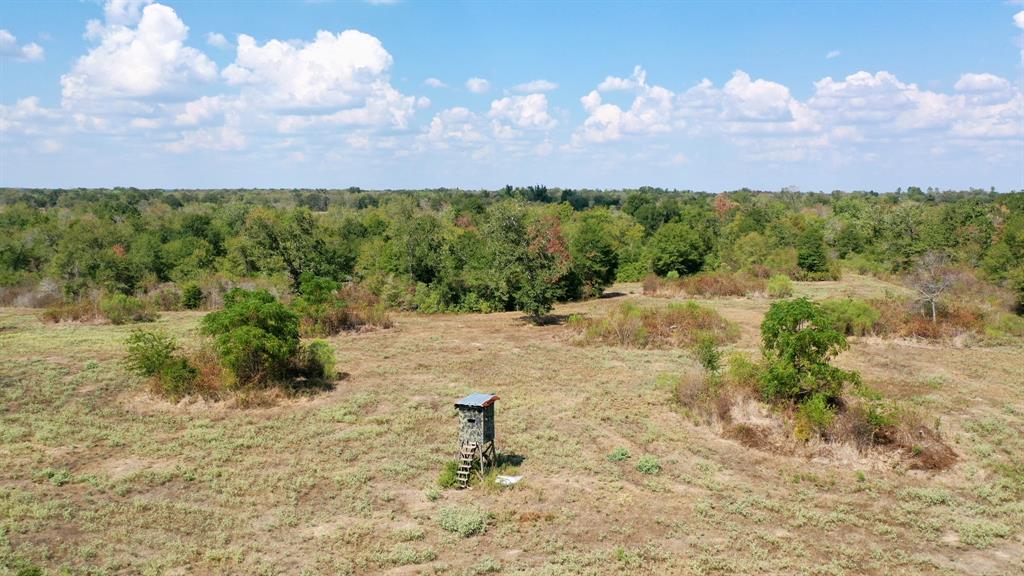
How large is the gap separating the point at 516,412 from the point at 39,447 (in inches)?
573

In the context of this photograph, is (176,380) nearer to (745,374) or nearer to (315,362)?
(315,362)

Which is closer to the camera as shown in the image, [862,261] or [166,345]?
[166,345]

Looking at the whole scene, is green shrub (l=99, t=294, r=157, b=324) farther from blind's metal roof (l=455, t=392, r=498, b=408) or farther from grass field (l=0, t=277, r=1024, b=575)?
blind's metal roof (l=455, t=392, r=498, b=408)

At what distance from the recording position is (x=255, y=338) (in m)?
22.9

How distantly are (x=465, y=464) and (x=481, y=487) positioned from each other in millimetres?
720

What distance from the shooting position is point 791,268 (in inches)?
2256

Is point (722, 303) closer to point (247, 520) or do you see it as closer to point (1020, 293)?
point (1020, 293)

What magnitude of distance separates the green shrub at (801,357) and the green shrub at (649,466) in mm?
4965

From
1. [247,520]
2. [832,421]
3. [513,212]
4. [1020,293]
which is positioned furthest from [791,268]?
[247,520]

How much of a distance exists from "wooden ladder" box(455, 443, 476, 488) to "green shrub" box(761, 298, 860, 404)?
969cm

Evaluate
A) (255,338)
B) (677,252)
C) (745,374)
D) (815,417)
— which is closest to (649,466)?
(815,417)

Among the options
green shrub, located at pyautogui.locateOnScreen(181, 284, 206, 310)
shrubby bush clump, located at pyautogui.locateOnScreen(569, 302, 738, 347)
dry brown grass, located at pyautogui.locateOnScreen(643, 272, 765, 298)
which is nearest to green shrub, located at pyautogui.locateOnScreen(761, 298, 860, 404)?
shrubby bush clump, located at pyautogui.locateOnScreen(569, 302, 738, 347)

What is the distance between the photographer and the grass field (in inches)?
504

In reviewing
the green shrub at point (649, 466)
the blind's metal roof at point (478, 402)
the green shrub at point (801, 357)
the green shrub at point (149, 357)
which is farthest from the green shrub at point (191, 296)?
the green shrub at point (801, 357)
